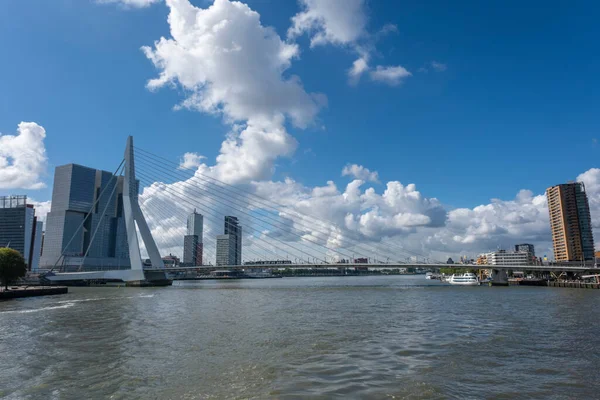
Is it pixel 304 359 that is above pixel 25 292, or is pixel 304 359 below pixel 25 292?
below

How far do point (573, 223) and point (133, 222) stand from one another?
138 meters

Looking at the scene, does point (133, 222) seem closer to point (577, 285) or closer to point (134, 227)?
point (134, 227)

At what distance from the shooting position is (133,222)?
6769cm

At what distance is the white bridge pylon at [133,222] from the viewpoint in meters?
67.6

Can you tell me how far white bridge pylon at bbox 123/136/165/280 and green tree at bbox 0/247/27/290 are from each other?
17.0 meters

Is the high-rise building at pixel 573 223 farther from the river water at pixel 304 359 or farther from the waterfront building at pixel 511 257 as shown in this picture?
the river water at pixel 304 359

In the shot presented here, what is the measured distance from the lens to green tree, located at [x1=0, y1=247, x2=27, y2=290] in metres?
49.2

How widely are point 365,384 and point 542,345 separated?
939cm

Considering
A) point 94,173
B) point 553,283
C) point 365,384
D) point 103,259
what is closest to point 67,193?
point 94,173

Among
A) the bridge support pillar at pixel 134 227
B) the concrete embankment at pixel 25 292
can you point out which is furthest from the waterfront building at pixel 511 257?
the concrete embankment at pixel 25 292

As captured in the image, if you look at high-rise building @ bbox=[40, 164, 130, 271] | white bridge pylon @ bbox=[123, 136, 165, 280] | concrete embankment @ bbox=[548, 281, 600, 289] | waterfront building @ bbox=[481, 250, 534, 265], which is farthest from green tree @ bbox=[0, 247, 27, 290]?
waterfront building @ bbox=[481, 250, 534, 265]

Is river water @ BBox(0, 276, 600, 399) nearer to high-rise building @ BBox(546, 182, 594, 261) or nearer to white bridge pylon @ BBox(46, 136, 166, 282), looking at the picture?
white bridge pylon @ BBox(46, 136, 166, 282)

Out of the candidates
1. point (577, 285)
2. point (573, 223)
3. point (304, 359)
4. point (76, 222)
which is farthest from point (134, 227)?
point (573, 223)

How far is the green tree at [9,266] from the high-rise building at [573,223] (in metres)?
148
